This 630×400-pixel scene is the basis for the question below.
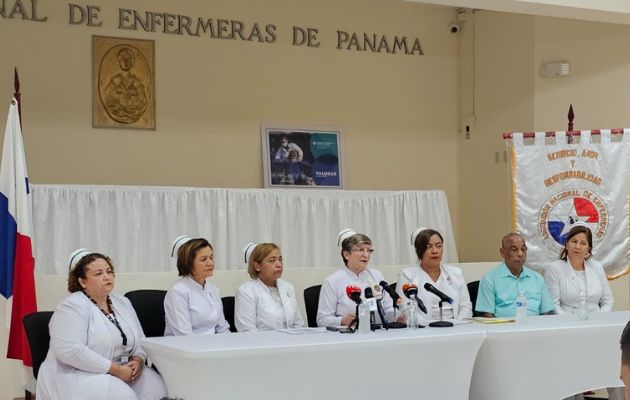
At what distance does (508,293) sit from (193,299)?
6.76ft

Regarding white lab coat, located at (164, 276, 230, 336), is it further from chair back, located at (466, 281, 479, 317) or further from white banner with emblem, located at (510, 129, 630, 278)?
white banner with emblem, located at (510, 129, 630, 278)

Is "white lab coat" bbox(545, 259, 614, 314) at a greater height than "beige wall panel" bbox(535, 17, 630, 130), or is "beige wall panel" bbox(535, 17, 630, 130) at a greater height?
"beige wall panel" bbox(535, 17, 630, 130)

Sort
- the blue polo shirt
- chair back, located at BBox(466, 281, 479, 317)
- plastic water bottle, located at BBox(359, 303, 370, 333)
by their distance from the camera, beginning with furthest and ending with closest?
chair back, located at BBox(466, 281, 479, 317)
the blue polo shirt
plastic water bottle, located at BBox(359, 303, 370, 333)

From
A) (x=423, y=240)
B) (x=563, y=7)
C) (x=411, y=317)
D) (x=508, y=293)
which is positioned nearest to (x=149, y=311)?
(x=411, y=317)

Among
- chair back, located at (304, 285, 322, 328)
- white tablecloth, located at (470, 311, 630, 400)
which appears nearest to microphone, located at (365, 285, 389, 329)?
white tablecloth, located at (470, 311, 630, 400)

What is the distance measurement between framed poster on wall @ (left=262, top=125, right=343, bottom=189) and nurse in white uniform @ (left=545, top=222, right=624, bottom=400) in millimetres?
2786

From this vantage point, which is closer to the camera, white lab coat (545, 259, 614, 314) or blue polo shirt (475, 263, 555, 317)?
blue polo shirt (475, 263, 555, 317)

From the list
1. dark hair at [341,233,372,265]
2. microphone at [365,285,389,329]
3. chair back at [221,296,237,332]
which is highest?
dark hair at [341,233,372,265]

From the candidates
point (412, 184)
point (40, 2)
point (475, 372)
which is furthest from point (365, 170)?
point (475, 372)

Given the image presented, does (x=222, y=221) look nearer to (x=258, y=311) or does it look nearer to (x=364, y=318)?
(x=258, y=311)

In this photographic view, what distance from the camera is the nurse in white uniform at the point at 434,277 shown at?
5.44m

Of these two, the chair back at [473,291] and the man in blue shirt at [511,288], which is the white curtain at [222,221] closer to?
the chair back at [473,291]

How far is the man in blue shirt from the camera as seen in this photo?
5.86m

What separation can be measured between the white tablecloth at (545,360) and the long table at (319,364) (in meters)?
0.18
